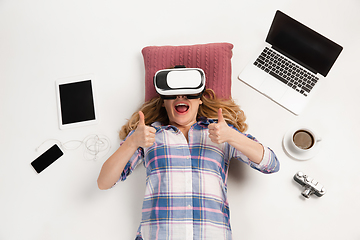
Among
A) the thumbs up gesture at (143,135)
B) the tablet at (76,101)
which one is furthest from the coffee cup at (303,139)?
the tablet at (76,101)

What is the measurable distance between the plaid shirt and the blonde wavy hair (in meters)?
0.12

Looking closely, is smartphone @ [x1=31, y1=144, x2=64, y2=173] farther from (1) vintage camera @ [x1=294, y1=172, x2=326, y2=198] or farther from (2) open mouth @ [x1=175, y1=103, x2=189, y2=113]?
(1) vintage camera @ [x1=294, y1=172, x2=326, y2=198]

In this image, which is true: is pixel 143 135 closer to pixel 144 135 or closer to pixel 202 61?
pixel 144 135

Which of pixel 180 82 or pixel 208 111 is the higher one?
pixel 180 82

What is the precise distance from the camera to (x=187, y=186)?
114cm

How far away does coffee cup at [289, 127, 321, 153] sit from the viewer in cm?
133

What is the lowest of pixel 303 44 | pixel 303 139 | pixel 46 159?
pixel 46 159

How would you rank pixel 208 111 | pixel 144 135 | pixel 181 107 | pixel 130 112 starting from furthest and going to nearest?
pixel 130 112 → pixel 208 111 → pixel 181 107 → pixel 144 135

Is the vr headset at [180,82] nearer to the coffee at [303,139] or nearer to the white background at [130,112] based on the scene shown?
the white background at [130,112]

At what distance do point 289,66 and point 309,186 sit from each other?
0.68 meters

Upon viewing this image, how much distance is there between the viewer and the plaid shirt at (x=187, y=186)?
1121 millimetres

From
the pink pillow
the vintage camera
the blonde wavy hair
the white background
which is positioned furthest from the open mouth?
the vintage camera

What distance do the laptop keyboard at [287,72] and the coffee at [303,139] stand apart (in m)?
0.26

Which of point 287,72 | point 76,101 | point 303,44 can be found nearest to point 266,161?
point 287,72
